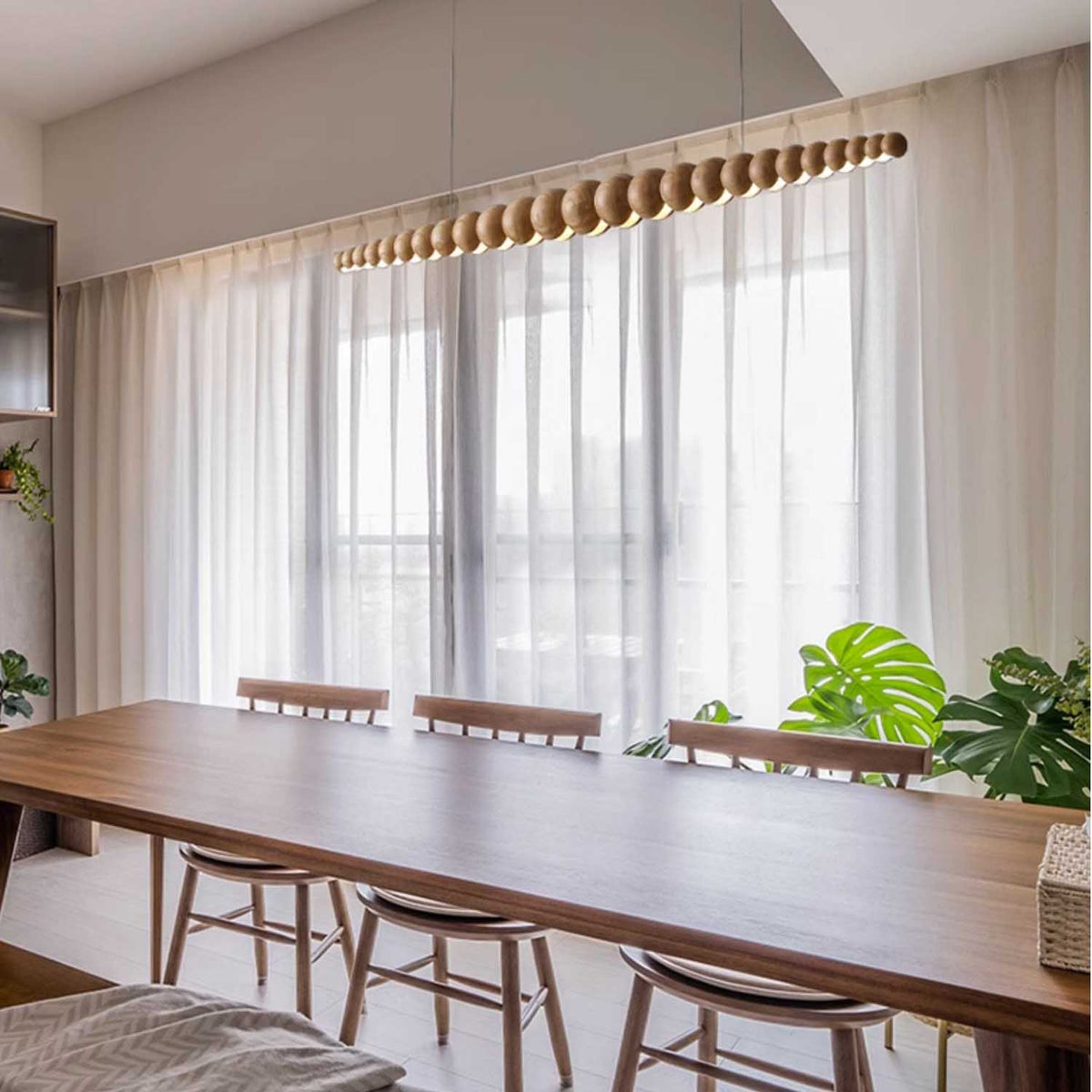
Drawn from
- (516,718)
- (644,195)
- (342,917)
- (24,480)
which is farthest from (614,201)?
(24,480)

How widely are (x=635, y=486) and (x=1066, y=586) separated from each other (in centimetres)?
122

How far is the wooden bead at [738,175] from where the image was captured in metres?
1.61

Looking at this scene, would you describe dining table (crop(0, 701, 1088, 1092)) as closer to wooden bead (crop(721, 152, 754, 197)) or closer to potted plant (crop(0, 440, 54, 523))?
wooden bead (crop(721, 152, 754, 197))

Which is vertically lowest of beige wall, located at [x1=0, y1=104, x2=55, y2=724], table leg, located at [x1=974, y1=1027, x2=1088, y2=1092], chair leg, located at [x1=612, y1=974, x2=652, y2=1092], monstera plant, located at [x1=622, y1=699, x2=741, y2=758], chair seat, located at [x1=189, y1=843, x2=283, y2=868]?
chair leg, located at [x1=612, y1=974, x2=652, y2=1092]

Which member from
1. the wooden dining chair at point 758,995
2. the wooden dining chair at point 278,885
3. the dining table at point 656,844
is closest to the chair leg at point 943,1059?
the wooden dining chair at point 758,995

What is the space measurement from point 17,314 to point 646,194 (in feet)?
10.2

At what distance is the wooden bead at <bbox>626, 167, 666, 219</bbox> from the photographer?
1679 millimetres

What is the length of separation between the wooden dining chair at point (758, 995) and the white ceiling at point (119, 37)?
2.84m

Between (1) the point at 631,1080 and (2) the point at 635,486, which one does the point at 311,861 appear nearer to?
(1) the point at 631,1080

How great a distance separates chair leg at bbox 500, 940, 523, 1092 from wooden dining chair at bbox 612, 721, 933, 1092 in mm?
205

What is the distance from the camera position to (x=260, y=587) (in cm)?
388

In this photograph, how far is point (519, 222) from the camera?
72.0 inches

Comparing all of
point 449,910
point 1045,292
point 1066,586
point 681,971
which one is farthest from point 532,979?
point 1045,292

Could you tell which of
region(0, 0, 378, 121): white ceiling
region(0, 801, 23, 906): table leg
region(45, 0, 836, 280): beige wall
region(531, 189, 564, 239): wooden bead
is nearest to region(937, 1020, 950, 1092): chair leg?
region(531, 189, 564, 239): wooden bead
